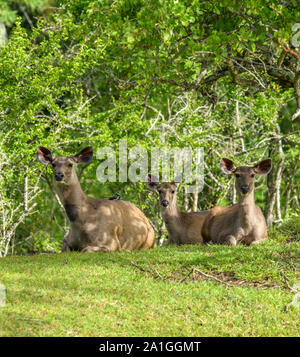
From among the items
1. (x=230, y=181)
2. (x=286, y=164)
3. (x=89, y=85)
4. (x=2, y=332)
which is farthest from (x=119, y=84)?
(x=2, y=332)

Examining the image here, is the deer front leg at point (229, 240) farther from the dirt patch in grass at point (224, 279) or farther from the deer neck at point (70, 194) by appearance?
the deer neck at point (70, 194)

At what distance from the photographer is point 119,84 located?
17.5m

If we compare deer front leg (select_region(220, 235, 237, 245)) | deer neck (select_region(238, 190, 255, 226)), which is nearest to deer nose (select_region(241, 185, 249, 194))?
deer neck (select_region(238, 190, 255, 226))

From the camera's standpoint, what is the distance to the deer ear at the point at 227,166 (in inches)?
512

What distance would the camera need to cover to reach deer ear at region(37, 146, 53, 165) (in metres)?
12.3

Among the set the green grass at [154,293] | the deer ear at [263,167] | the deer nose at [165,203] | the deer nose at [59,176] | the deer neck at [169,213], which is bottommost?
the green grass at [154,293]

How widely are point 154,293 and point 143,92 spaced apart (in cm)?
816

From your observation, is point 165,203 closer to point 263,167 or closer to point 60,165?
point 263,167

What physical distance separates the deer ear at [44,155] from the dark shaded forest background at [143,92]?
1865 mm

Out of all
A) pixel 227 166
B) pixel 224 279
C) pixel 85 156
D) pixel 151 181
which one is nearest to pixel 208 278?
pixel 224 279

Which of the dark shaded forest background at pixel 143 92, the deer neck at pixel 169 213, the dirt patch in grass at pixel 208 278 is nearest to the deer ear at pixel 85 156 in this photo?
the dark shaded forest background at pixel 143 92

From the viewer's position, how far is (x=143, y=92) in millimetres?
15938

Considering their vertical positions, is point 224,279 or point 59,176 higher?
point 59,176

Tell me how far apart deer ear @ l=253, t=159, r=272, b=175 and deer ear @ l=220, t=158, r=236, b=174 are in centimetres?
54
